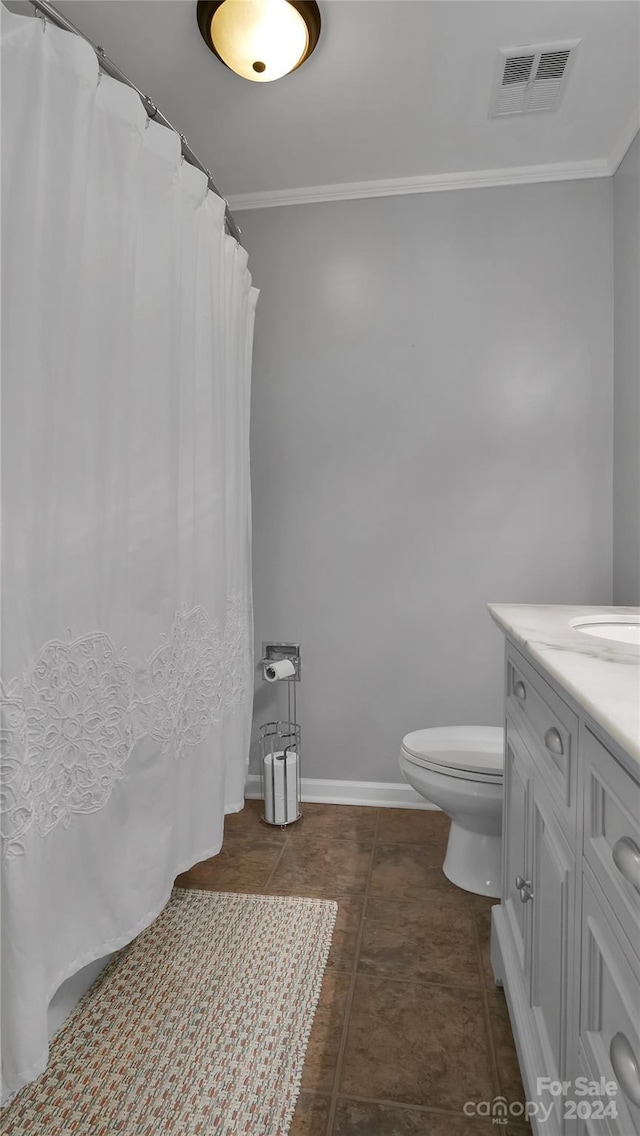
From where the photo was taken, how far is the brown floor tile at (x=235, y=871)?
1945 millimetres

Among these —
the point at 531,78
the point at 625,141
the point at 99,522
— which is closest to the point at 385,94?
the point at 531,78

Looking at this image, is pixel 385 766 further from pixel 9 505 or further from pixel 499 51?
pixel 499 51

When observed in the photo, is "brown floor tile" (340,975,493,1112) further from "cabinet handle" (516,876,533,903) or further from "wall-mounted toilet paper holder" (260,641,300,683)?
"wall-mounted toilet paper holder" (260,641,300,683)

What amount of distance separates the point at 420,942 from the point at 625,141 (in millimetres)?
2529

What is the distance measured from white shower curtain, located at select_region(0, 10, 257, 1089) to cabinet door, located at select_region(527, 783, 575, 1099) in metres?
0.80

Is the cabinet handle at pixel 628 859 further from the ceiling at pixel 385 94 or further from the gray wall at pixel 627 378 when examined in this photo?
the ceiling at pixel 385 94

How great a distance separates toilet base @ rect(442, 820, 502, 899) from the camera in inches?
73.4

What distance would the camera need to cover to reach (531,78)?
1854 millimetres

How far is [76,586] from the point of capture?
1171 millimetres

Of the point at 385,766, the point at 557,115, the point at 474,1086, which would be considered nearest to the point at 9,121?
the point at 557,115

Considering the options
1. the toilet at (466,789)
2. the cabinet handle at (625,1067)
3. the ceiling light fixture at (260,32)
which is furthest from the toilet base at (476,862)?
the ceiling light fixture at (260,32)

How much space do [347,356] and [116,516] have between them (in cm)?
149

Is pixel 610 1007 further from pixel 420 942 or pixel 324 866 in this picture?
pixel 324 866

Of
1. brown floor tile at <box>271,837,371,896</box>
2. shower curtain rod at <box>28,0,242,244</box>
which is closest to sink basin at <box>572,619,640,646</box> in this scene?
brown floor tile at <box>271,837,371,896</box>
